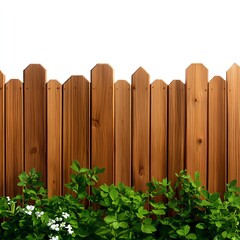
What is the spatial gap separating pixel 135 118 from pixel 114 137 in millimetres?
252

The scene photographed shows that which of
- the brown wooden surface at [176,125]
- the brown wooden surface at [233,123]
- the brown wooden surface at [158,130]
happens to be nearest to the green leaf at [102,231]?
the brown wooden surface at [158,130]

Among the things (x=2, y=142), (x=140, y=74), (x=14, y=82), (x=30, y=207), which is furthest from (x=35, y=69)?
(x=30, y=207)

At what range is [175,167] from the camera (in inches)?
159

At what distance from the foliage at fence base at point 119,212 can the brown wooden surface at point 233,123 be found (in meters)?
0.16

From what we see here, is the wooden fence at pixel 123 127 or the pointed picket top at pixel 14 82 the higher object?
the pointed picket top at pixel 14 82

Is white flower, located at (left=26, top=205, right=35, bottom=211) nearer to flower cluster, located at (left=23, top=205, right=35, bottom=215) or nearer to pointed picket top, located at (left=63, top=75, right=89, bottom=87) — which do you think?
flower cluster, located at (left=23, top=205, right=35, bottom=215)

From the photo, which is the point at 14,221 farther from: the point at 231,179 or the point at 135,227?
the point at 231,179

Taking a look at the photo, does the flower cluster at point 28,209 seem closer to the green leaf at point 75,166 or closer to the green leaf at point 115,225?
the green leaf at point 75,166

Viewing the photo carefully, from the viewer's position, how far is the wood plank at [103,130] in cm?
401

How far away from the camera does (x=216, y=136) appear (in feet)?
13.3

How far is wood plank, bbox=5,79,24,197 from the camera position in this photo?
162 inches

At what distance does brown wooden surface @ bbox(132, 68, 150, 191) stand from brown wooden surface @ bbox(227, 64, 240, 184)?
74 centimetres

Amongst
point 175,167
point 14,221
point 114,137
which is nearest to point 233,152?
point 175,167

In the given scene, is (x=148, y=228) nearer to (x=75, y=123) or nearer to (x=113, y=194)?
(x=113, y=194)
